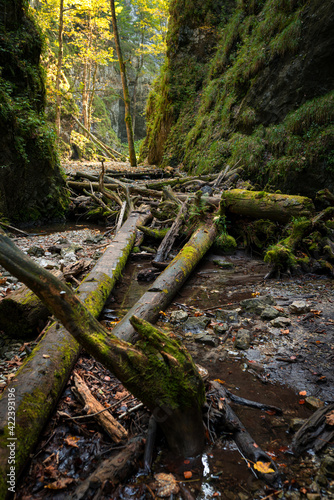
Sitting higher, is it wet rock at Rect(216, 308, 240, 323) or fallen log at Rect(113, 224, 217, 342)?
fallen log at Rect(113, 224, 217, 342)

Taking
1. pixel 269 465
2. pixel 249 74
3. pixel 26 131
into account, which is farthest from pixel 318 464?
pixel 249 74

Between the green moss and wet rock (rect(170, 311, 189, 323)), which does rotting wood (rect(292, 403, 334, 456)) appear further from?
the green moss

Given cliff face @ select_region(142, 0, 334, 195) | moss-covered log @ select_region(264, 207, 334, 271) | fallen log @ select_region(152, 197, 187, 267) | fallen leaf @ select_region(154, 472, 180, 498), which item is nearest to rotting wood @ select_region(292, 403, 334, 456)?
fallen leaf @ select_region(154, 472, 180, 498)

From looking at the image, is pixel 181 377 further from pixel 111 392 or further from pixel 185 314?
pixel 185 314

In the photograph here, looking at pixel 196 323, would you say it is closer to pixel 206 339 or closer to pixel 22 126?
pixel 206 339

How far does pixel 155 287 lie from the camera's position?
4211 mm

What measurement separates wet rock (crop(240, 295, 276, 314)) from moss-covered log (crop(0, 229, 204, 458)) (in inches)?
87.1

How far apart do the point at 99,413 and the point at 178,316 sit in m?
1.98

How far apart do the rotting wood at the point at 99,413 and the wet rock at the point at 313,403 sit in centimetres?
161

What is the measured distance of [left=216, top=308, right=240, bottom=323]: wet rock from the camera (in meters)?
3.84

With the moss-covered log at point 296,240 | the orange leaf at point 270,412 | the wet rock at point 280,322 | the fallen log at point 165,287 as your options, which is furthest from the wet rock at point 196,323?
the moss-covered log at point 296,240

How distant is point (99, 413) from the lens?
215 centimetres

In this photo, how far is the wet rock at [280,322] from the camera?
3543 mm

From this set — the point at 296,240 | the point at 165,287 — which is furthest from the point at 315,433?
the point at 296,240
